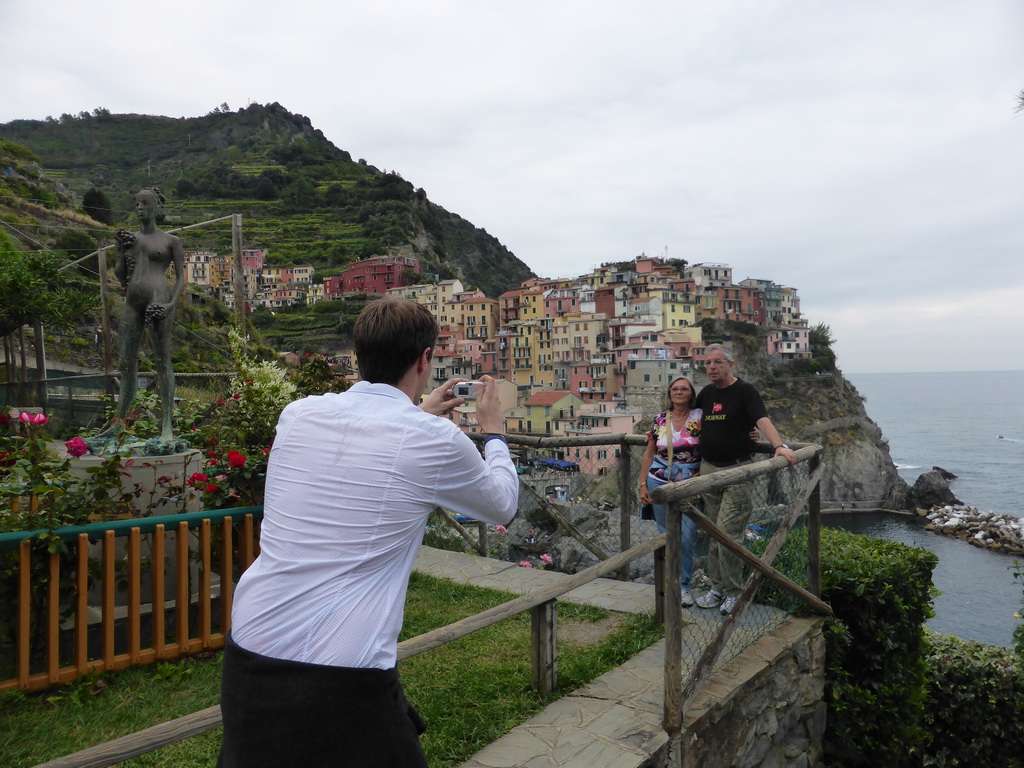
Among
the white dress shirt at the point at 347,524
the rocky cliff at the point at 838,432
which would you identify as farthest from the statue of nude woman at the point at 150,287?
the rocky cliff at the point at 838,432

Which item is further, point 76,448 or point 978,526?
point 978,526

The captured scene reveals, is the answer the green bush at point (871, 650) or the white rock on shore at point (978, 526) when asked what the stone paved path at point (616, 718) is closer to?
the green bush at point (871, 650)

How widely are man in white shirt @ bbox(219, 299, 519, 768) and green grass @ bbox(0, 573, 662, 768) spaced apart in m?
1.79

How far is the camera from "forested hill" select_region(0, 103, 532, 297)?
80688 mm

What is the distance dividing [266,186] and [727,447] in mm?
90977

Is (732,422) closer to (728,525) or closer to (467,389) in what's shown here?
(728,525)

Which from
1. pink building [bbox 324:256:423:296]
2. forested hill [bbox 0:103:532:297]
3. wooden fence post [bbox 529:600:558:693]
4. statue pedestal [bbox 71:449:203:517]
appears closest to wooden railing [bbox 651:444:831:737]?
wooden fence post [bbox 529:600:558:693]

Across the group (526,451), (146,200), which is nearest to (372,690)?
(146,200)

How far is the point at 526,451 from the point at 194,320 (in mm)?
30682

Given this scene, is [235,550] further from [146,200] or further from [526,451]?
[526,451]

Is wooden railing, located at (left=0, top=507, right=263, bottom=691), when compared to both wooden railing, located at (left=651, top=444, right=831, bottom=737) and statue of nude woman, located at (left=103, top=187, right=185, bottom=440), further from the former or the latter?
wooden railing, located at (left=651, top=444, right=831, bottom=737)

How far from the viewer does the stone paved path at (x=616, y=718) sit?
9.71ft

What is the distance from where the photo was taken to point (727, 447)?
4.62 meters

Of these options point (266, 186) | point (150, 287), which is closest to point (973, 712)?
point (150, 287)
